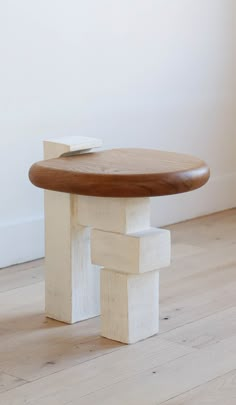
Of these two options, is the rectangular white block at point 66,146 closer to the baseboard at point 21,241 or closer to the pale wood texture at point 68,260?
the pale wood texture at point 68,260

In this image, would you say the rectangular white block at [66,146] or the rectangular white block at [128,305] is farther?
the rectangular white block at [66,146]

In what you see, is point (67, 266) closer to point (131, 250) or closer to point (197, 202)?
point (131, 250)

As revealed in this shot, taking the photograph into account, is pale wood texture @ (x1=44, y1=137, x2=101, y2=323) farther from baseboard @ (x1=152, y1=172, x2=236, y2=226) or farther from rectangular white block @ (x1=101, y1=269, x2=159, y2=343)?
baseboard @ (x1=152, y1=172, x2=236, y2=226)

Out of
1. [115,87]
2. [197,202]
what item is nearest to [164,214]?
[197,202]

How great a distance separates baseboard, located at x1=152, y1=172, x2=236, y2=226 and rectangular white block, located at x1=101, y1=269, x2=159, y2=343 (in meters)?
1.04

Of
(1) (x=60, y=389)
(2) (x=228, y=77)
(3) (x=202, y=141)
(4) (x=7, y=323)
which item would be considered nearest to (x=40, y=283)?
(4) (x=7, y=323)

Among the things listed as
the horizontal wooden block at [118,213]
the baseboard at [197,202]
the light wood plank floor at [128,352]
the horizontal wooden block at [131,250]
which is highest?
the horizontal wooden block at [118,213]

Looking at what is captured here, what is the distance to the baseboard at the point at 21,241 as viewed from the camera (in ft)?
8.09

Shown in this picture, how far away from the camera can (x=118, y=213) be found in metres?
1.83

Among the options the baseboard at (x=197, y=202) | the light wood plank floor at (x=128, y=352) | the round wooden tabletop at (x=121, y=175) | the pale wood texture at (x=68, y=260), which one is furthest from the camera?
the baseboard at (x=197, y=202)

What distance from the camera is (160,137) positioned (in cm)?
293

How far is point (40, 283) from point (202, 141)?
3.41 ft

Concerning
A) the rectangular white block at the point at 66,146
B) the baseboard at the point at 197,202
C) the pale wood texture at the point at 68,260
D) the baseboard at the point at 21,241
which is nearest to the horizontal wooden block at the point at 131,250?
the pale wood texture at the point at 68,260

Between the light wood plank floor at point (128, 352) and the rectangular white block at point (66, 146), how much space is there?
1.27 feet
